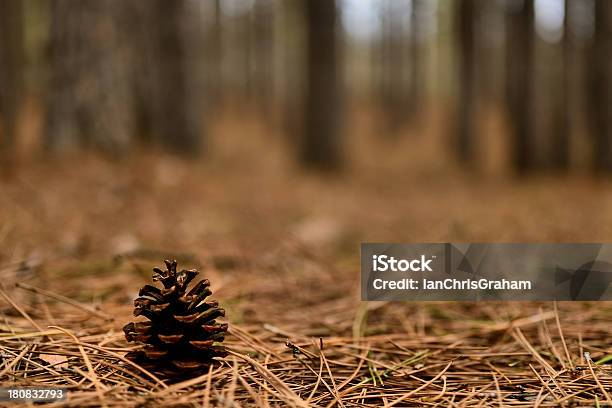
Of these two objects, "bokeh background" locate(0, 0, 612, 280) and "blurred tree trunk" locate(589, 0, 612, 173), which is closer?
"bokeh background" locate(0, 0, 612, 280)

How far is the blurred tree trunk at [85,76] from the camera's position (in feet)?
11.6

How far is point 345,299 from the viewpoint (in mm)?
1832

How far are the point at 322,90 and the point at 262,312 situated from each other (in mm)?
6709

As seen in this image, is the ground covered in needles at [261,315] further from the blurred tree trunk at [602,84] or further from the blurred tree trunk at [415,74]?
the blurred tree trunk at [415,74]

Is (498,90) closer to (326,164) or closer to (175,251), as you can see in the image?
(326,164)

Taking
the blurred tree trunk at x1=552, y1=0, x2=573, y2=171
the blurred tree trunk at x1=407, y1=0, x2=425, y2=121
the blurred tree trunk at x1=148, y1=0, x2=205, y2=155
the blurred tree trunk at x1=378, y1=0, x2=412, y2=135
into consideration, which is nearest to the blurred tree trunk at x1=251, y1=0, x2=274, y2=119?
the blurred tree trunk at x1=378, y1=0, x2=412, y2=135

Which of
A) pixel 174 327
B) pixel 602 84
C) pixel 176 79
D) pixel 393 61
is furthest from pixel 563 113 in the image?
pixel 393 61

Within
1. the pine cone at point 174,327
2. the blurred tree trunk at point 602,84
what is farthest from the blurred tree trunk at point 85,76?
Answer: the blurred tree trunk at point 602,84

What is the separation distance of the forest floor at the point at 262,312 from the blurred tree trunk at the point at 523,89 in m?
5.35

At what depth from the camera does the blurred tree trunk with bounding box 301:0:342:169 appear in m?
7.99

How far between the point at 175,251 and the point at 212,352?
125cm

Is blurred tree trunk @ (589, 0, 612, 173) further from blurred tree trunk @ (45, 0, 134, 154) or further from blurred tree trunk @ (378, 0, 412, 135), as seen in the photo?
blurred tree trunk @ (378, 0, 412, 135)

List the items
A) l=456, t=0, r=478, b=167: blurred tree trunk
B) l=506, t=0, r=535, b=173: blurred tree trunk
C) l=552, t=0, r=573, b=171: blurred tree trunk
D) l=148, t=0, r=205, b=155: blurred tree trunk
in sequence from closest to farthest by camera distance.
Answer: l=148, t=0, r=205, b=155: blurred tree trunk
l=506, t=0, r=535, b=173: blurred tree trunk
l=552, t=0, r=573, b=171: blurred tree trunk
l=456, t=0, r=478, b=167: blurred tree trunk

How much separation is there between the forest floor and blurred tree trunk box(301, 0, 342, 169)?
4.27 meters
